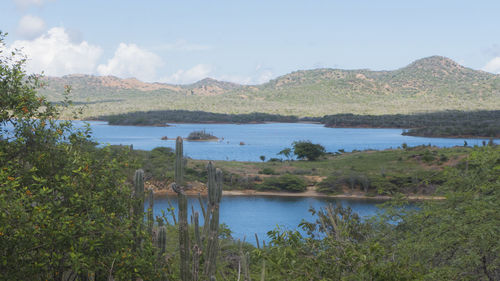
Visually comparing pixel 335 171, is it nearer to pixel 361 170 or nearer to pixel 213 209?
pixel 361 170

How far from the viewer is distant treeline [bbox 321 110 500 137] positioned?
105375mm

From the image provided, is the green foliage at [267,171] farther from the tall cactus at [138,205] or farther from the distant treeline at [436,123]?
the distant treeline at [436,123]

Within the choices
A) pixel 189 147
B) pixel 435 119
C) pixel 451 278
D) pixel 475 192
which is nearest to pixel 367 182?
pixel 475 192

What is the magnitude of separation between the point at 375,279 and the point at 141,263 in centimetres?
380

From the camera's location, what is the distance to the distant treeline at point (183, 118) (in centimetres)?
16162

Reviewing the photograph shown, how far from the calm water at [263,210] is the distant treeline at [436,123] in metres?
63.5

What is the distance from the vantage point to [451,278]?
8984 mm

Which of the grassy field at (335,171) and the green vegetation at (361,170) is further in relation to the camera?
the grassy field at (335,171)

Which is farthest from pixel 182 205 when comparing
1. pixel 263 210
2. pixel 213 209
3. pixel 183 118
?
pixel 183 118

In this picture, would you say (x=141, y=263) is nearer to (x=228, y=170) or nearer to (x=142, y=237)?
(x=142, y=237)

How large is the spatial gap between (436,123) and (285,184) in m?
88.1

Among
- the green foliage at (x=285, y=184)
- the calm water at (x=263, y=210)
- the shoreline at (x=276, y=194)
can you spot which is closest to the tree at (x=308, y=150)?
the green foliage at (x=285, y=184)

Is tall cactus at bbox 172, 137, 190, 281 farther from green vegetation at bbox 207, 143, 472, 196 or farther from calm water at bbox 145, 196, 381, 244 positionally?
green vegetation at bbox 207, 143, 472, 196

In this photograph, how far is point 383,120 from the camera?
147 metres
